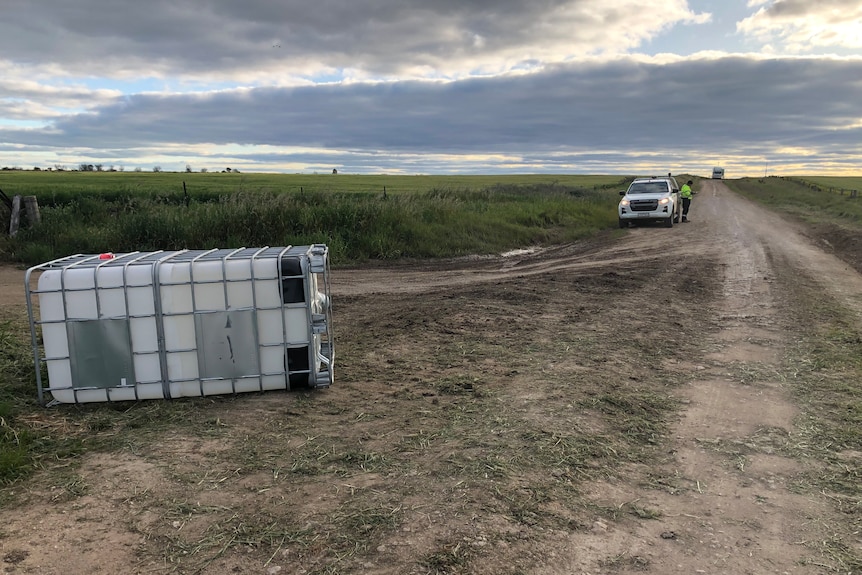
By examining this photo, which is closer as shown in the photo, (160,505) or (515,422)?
(160,505)

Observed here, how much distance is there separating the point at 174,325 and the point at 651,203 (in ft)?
64.8

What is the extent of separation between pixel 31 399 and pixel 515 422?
4143 millimetres

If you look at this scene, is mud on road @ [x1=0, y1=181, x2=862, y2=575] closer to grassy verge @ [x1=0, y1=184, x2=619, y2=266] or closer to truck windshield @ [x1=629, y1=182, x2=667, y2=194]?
grassy verge @ [x1=0, y1=184, x2=619, y2=266]

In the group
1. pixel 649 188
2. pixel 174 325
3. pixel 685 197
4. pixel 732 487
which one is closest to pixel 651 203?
pixel 649 188

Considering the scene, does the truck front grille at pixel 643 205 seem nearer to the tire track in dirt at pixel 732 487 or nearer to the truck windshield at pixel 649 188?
the truck windshield at pixel 649 188

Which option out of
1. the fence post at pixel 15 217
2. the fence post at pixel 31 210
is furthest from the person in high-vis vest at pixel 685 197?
the fence post at pixel 15 217

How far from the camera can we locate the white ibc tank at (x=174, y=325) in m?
5.11

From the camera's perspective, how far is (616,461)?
13.4 ft

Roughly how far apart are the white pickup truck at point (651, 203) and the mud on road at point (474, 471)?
48.4 ft

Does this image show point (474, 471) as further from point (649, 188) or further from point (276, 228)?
point (649, 188)

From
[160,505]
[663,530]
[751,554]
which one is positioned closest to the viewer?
[751,554]

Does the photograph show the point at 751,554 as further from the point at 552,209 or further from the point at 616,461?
the point at 552,209

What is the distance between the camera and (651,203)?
21.8 m

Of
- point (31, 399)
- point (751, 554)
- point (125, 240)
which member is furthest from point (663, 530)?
point (125, 240)
